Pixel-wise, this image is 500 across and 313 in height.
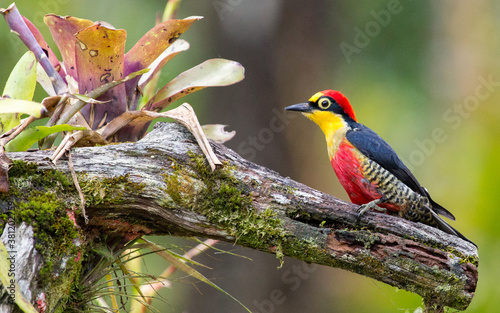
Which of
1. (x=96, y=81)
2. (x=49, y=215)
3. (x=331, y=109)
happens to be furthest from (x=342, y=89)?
(x=49, y=215)

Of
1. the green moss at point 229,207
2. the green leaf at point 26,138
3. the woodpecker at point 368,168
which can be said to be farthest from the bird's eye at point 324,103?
the green leaf at point 26,138

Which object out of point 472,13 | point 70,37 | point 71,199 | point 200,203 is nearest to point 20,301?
point 71,199

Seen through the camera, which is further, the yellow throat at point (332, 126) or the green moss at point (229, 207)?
the yellow throat at point (332, 126)

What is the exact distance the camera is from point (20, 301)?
1192mm

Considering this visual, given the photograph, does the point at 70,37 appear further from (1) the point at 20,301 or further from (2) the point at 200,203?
(1) the point at 20,301

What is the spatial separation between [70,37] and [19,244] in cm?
85

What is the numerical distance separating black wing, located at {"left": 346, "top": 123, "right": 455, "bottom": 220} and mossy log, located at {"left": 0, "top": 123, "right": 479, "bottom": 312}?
735mm

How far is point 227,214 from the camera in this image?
161 cm

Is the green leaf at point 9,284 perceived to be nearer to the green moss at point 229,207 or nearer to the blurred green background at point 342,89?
the green moss at point 229,207

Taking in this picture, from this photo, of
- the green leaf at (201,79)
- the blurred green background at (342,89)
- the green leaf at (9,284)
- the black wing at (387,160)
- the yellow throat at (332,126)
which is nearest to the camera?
the green leaf at (9,284)

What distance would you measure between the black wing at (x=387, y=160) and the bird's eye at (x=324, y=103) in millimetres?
284

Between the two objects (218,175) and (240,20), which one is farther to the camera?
(240,20)

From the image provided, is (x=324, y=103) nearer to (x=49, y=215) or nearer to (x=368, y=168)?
(x=368, y=168)

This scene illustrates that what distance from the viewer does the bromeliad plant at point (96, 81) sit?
5.36 ft
